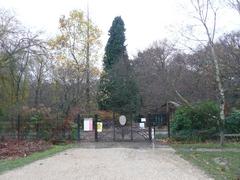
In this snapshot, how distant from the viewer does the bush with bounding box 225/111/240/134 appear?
1185 inches

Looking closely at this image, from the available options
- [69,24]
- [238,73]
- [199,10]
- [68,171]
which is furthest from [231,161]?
[69,24]

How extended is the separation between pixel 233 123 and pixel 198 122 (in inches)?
86.0

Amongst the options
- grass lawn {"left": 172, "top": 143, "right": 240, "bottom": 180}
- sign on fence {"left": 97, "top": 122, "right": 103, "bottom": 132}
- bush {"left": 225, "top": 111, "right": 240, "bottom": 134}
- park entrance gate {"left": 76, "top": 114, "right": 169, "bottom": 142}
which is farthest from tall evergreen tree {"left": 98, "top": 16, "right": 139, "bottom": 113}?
grass lawn {"left": 172, "top": 143, "right": 240, "bottom": 180}

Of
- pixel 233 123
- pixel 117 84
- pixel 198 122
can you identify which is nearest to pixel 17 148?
pixel 198 122

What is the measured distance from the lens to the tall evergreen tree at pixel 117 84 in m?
54.1

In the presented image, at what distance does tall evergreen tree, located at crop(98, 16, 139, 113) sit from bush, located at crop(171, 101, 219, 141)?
75.4ft

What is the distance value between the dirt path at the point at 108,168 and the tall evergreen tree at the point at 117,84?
107 ft

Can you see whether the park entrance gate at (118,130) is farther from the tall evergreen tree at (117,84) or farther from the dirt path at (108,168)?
→ the tall evergreen tree at (117,84)

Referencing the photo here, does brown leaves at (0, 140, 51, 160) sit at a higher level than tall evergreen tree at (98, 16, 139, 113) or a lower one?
lower

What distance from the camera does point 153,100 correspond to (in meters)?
65.7

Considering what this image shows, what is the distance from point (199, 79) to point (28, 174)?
138 feet

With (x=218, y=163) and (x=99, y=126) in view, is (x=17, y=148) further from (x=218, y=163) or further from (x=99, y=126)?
(x=218, y=163)

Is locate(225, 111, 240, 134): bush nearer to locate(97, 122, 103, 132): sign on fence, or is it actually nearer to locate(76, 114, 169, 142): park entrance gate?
locate(76, 114, 169, 142): park entrance gate

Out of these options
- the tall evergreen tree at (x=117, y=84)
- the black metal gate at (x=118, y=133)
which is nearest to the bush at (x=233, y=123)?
the black metal gate at (x=118, y=133)
